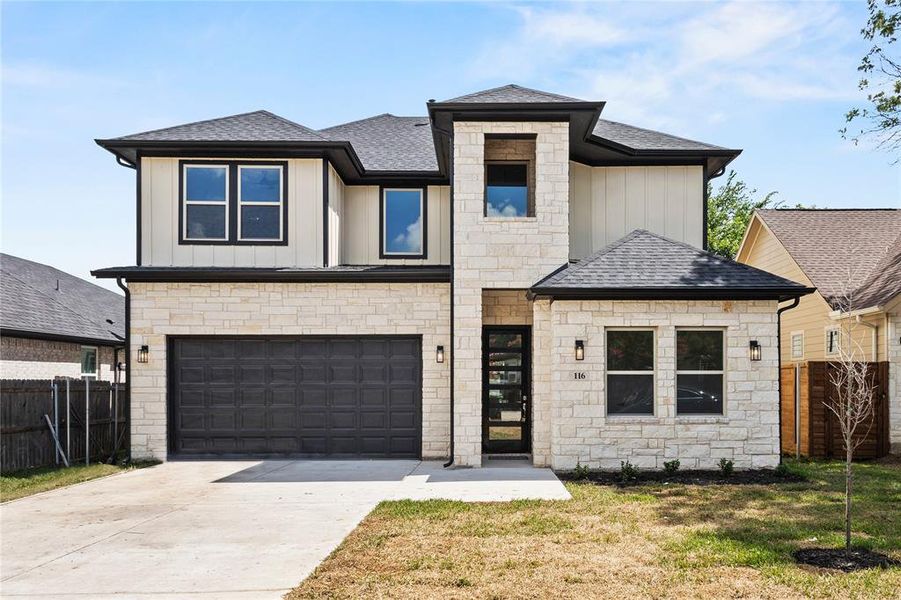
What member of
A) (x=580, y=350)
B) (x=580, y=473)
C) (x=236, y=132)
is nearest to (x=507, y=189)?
(x=580, y=350)

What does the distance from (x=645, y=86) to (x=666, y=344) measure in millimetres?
5586

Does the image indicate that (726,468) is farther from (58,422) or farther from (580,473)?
(58,422)

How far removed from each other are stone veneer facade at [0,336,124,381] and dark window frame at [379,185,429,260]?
31.9ft

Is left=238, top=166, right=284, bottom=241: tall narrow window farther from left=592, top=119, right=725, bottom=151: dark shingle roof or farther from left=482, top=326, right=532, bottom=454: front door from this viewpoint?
left=592, top=119, right=725, bottom=151: dark shingle roof

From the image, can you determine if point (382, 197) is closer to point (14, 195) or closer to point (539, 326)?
point (539, 326)

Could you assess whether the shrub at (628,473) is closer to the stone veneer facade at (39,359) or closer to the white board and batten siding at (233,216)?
the white board and batten siding at (233,216)

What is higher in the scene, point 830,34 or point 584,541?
point 830,34

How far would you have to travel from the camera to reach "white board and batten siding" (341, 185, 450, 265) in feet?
48.5

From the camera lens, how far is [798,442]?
14.2 meters

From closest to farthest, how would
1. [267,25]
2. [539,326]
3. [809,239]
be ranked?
[267,25], [539,326], [809,239]

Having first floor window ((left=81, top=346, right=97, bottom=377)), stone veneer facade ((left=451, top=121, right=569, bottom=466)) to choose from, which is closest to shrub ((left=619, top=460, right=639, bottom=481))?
stone veneer facade ((left=451, top=121, right=569, bottom=466))

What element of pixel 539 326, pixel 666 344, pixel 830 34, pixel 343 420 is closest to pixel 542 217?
pixel 539 326

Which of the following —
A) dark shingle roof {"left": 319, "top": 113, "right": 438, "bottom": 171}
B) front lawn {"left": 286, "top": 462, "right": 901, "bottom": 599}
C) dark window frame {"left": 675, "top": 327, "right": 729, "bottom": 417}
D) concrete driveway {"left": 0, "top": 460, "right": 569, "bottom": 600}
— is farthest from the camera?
dark shingle roof {"left": 319, "top": 113, "right": 438, "bottom": 171}

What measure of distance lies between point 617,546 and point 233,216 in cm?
960
